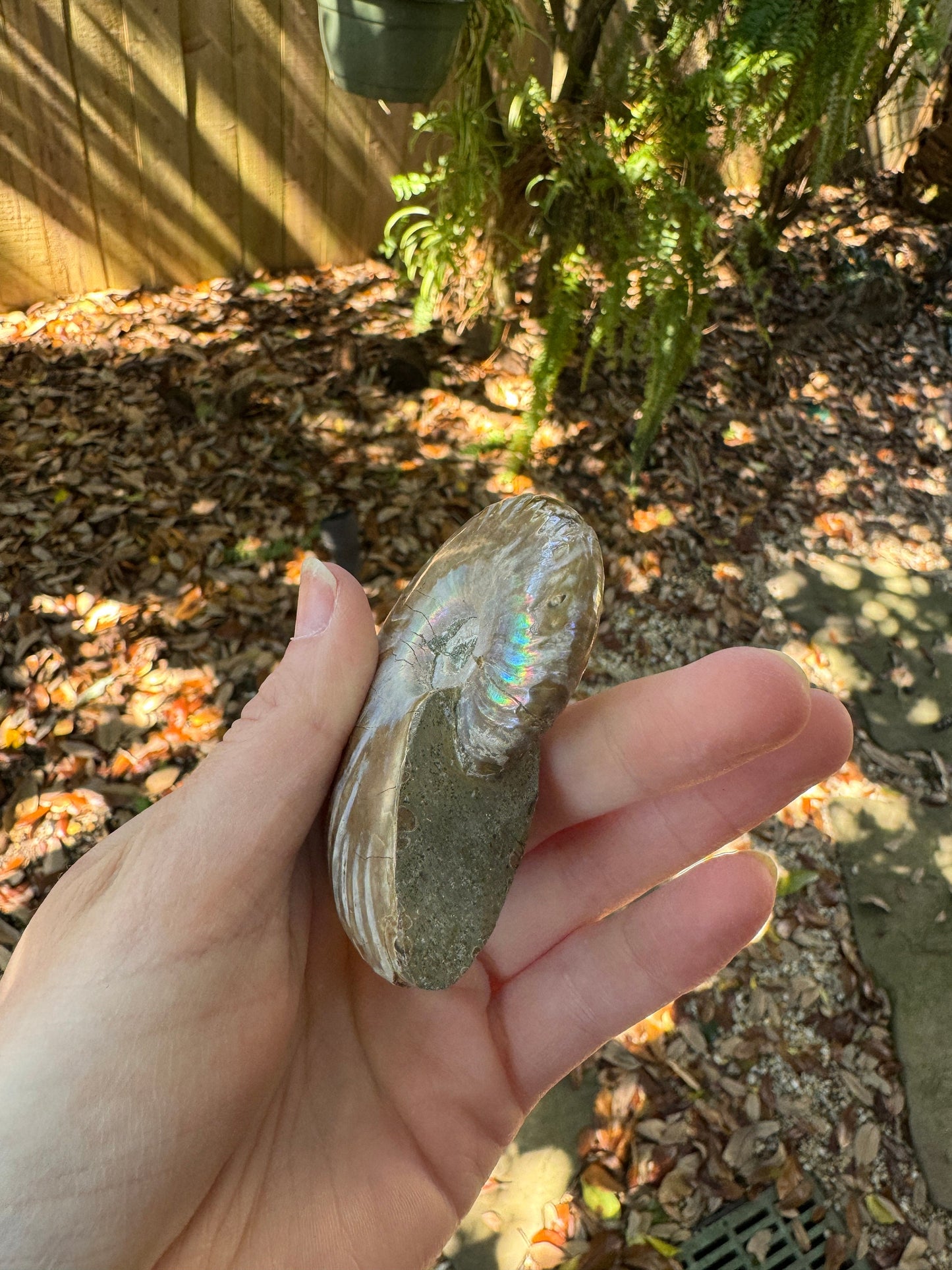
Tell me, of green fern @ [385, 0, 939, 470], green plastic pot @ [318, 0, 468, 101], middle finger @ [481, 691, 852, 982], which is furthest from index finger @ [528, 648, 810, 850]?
green plastic pot @ [318, 0, 468, 101]

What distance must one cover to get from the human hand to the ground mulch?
1050mm

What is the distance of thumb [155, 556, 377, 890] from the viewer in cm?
180

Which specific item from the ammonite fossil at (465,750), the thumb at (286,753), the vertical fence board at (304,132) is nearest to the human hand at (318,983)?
the thumb at (286,753)

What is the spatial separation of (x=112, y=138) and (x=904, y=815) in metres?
4.71

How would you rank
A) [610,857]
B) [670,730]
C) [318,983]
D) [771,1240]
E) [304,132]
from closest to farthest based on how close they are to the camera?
[670,730], [318,983], [610,857], [771,1240], [304,132]

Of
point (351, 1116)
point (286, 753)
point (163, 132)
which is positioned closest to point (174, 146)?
point (163, 132)

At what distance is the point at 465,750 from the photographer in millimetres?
1804

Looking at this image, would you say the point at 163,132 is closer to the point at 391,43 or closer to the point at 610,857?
the point at 391,43

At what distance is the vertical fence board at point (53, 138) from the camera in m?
4.11

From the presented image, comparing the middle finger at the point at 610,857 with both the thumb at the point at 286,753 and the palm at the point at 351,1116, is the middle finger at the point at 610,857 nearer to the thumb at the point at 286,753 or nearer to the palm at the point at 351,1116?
the palm at the point at 351,1116

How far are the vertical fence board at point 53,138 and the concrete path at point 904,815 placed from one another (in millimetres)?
3850

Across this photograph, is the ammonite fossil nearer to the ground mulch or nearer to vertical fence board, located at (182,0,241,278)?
the ground mulch

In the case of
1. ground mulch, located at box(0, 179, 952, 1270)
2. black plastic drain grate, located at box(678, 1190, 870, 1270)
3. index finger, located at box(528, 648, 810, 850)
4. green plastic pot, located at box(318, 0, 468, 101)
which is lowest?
black plastic drain grate, located at box(678, 1190, 870, 1270)

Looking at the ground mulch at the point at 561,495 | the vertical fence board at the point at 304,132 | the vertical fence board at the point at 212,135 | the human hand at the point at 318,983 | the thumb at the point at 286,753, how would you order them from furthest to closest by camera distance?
the vertical fence board at the point at 304,132
the vertical fence board at the point at 212,135
the ground mulch at the point at 561,495
the thumb at the point at 286,753
the human hand at the point at 318,983
